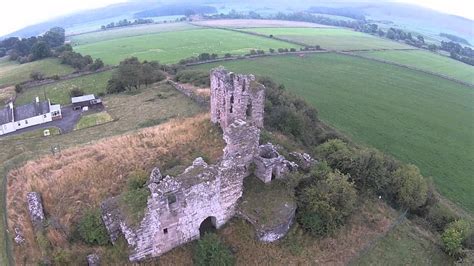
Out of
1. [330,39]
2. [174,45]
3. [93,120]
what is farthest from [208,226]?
[330,39]

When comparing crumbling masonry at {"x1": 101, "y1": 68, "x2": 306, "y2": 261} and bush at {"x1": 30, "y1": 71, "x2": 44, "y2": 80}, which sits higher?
crumbling masonry at {"x1": 101, "y1": 68, "x2": 306, "y2": 261}

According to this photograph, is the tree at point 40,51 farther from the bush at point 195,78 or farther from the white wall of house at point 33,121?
the white wall of house at point 33,121

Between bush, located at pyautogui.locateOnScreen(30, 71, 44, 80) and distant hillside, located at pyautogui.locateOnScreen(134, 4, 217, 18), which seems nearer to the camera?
bush, located at pyautogui.locateOnScreen(30, 71, 44, 80)

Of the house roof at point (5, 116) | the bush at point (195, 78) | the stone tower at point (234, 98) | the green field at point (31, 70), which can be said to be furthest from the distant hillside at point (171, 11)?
the stone tower at point (234, 98)

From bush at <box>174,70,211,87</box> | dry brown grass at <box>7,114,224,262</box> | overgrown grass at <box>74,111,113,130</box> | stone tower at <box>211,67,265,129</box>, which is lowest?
overgrown grass at <box>74,111,113,130</box>

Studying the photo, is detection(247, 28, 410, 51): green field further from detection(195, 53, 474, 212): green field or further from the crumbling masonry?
the crumbling masonry

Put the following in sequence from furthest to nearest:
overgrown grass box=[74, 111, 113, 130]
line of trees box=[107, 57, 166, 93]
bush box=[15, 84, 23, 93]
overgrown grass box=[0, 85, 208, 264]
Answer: bush box=[15, 84, 23, 93] → line of trees box=[107, 57, 166, 93] → overgrown grass box=[74, 111, 113, 130] → overgrown grass box=[0, 85, 208, 264]

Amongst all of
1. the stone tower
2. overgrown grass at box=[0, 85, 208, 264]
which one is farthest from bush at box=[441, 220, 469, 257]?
overgrown grass at box=[0, 85, 208, 264]

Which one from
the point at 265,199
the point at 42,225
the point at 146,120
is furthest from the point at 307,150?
the point at 42,225
